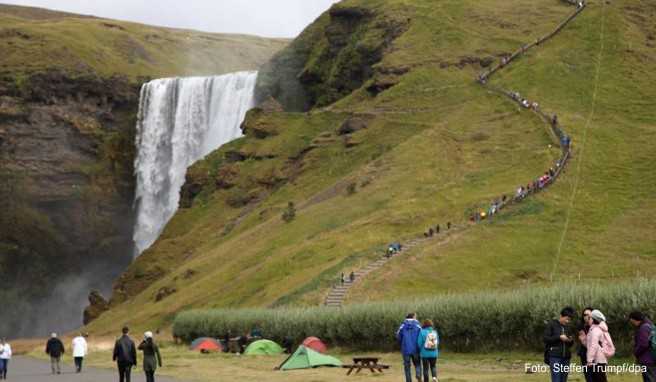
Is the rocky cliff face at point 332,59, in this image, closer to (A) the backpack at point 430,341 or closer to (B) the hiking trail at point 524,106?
(B) the hiking trail at point 524,106

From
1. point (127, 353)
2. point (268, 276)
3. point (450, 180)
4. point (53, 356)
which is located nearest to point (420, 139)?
point (450, 180)

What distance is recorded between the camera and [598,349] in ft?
88.9

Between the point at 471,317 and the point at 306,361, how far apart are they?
9.54m

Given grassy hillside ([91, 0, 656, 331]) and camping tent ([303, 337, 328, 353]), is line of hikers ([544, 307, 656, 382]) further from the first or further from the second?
grassy hillside ([91, 0, 656, 331])

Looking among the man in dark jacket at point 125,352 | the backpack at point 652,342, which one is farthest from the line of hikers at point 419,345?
the backpack at point 652,342

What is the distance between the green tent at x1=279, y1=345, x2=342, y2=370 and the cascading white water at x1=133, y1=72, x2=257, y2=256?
96.3 m

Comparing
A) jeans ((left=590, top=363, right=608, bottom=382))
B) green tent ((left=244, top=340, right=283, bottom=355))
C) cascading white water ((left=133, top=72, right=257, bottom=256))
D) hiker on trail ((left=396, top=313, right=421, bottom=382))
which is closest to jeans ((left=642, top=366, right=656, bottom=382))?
jeans ((left=590, top=363, right=608, bottom=382))

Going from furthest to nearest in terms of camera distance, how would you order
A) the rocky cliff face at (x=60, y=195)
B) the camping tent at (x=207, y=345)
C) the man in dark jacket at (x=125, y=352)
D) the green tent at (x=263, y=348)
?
the rocky cliff face at (x=60, y=195), the camping tent at (x=207, y=345), the green tent at (x=263, y=348), the man in dark jacket at (x=125, y=352)

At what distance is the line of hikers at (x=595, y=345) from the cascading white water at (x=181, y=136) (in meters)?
116

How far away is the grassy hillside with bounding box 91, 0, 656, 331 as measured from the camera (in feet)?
263

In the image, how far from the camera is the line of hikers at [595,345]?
1021 inches

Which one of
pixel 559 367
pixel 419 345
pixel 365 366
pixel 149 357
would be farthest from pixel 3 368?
pixel 559 367

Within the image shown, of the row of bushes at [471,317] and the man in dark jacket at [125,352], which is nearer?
the man in dark jacket at [125,352]

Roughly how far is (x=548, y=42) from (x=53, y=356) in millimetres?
94426
